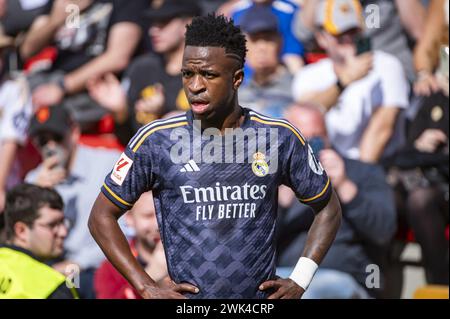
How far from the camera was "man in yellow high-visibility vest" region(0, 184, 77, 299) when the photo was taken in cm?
494

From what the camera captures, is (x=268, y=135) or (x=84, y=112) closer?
(x=268, y=135)

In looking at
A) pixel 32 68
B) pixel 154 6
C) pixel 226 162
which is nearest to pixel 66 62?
pixel 32 68

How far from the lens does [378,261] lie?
23.0 ft

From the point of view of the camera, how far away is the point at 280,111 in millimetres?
7242

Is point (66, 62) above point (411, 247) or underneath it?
above

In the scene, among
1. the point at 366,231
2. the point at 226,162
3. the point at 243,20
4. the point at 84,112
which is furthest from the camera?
the point at 84,112

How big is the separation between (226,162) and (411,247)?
3969mm

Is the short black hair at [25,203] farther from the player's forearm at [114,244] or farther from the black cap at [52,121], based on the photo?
Result: the player's forearm at [114,244]

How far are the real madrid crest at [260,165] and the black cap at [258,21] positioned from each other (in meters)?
3.47

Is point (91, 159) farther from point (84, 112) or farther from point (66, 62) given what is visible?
point (66, 62)

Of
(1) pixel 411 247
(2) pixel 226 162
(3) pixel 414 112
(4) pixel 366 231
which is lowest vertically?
(1) pixel 411 247

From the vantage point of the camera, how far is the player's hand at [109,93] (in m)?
7.89

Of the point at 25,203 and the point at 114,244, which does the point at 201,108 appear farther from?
the point at 25,203

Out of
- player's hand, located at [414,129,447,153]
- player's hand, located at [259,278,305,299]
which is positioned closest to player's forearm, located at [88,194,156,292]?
player's hand, located at [259,278,305,299]
